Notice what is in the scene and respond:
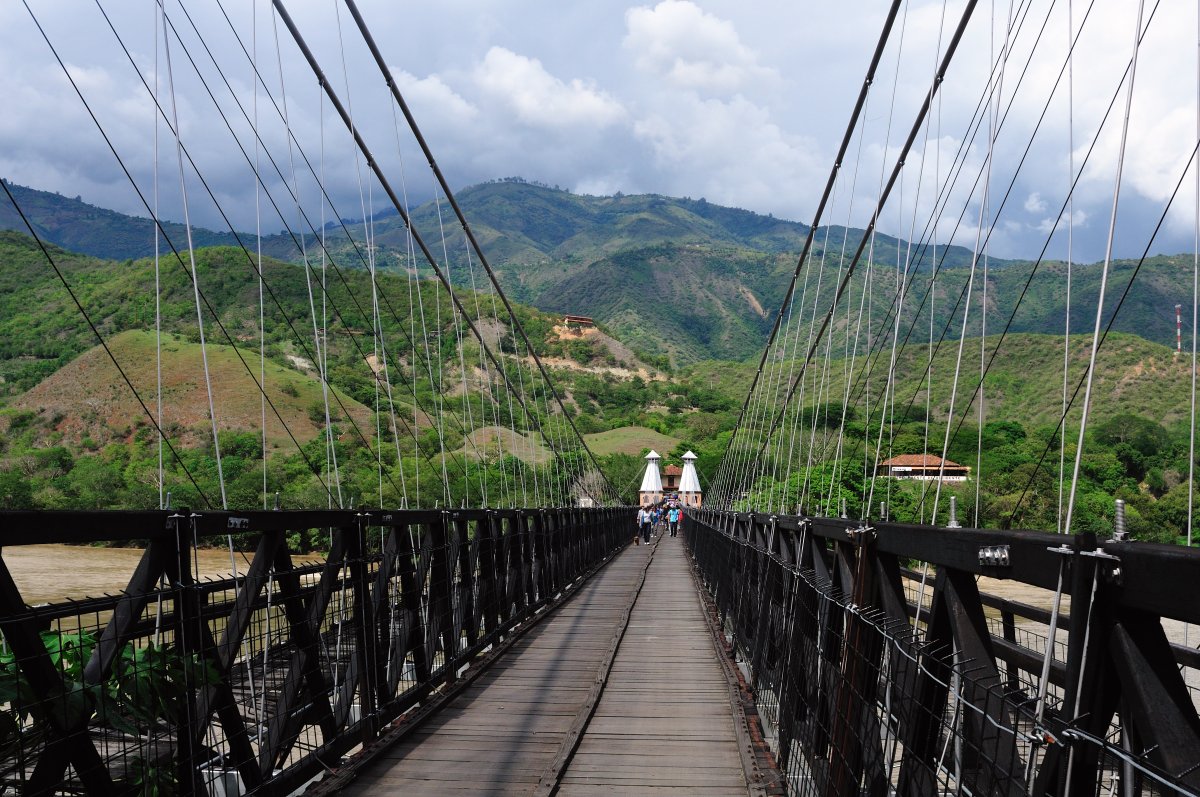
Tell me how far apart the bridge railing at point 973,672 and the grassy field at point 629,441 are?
60.9 metres

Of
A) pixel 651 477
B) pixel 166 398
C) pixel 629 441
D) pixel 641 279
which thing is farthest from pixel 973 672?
pixel 641 279

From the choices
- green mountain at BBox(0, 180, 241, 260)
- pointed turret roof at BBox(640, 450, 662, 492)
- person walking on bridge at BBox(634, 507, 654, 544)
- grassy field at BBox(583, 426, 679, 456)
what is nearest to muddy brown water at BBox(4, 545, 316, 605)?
person walking on bridge at BBox(634, 507, 654, 544)

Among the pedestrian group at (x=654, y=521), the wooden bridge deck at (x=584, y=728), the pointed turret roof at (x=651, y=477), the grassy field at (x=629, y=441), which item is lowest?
the pedestrian group at (x=654, y=521)

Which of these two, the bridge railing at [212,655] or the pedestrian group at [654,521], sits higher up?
the bridge railing at [212,655]

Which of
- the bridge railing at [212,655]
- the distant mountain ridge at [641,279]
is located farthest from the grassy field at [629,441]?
the bridge railing at [212,655]

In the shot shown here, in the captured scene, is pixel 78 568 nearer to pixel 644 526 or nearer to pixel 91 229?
pixel 644 526

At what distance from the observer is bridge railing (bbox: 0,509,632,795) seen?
63.8 inches

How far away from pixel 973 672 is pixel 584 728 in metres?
2.22

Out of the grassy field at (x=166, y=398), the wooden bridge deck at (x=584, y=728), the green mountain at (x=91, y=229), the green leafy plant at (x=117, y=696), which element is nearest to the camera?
the green leafy plant at (x=117, y=696)

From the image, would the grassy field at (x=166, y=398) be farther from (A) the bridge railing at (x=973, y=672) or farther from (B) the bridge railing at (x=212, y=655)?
(A) the bridge railing at (x=973, y=672)

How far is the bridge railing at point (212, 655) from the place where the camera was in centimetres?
162

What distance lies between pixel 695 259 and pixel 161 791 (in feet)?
493

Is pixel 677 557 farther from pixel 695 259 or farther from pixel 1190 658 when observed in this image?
pixel 695 259

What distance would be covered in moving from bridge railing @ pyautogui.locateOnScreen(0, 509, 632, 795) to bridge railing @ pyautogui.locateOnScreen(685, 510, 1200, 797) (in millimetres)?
1389
